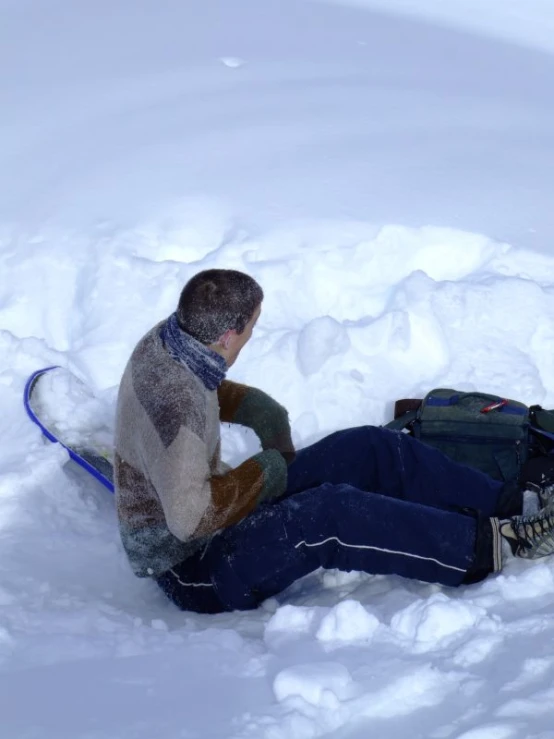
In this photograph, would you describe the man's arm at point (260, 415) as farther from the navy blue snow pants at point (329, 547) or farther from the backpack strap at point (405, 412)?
the backpack strap at point (405, 412)

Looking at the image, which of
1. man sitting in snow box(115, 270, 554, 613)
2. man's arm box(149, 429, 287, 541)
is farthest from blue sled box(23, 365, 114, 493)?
man's arm box(149, 429, 287, 541)

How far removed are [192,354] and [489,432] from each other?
1.52 metres

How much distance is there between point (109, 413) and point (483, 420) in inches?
65.2

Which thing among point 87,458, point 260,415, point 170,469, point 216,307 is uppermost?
point 216,307

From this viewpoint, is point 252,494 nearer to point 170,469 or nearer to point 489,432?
point 170,469

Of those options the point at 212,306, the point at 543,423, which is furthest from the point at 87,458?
the point at 543,423

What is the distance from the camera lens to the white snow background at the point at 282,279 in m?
2.47

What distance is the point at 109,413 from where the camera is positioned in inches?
165

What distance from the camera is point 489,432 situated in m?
3.73

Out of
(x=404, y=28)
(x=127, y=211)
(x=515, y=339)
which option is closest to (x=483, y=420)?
(x=515, y=339)

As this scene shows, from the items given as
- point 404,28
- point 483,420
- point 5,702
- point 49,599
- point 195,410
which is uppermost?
point 404,28

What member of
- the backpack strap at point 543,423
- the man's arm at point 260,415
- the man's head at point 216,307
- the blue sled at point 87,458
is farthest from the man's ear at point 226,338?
the backpack strap at point 543,423

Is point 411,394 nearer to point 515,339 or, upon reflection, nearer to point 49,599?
point 515,339

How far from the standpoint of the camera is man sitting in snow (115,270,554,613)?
273cm
